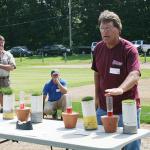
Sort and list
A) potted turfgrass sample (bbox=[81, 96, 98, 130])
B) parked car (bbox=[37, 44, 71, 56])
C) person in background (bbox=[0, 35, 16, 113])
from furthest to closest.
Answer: parked car (bbox=[37, 44, 71, 56])
person in background (bbox=[0, 35, 16, 113])
potted turfgrass sample (bbox=[81, 96, 98, 130])

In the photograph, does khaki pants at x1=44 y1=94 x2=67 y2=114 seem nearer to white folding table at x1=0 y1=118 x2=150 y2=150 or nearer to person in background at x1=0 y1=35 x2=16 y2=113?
person in background at x1=0 y1=35 x2=16 y2=113

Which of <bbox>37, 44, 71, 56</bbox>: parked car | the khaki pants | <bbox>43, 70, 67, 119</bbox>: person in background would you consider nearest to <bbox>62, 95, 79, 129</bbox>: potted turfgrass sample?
<bbox>43, 70, 67, 119</bbox>: person in background

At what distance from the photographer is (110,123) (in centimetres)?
456

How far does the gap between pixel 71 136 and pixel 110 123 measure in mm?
377

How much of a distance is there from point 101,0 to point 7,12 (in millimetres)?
15445

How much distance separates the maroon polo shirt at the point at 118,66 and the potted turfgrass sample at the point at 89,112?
2.10 ft

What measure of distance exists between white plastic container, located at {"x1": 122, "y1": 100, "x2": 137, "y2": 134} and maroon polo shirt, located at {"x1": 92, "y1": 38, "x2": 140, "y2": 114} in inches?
30.8

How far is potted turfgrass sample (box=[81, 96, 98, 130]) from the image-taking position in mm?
4660

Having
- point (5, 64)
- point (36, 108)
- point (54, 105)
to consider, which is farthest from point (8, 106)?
point (5, 64)

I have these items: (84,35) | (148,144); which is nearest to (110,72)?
(148,144)

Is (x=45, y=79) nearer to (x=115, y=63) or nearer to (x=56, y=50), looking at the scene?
(x=115, y=63)

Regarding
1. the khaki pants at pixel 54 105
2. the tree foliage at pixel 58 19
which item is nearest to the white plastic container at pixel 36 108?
the khaki pants at pixel 54 105

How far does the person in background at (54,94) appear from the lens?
32.6 ft

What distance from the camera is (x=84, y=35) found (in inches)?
2889
